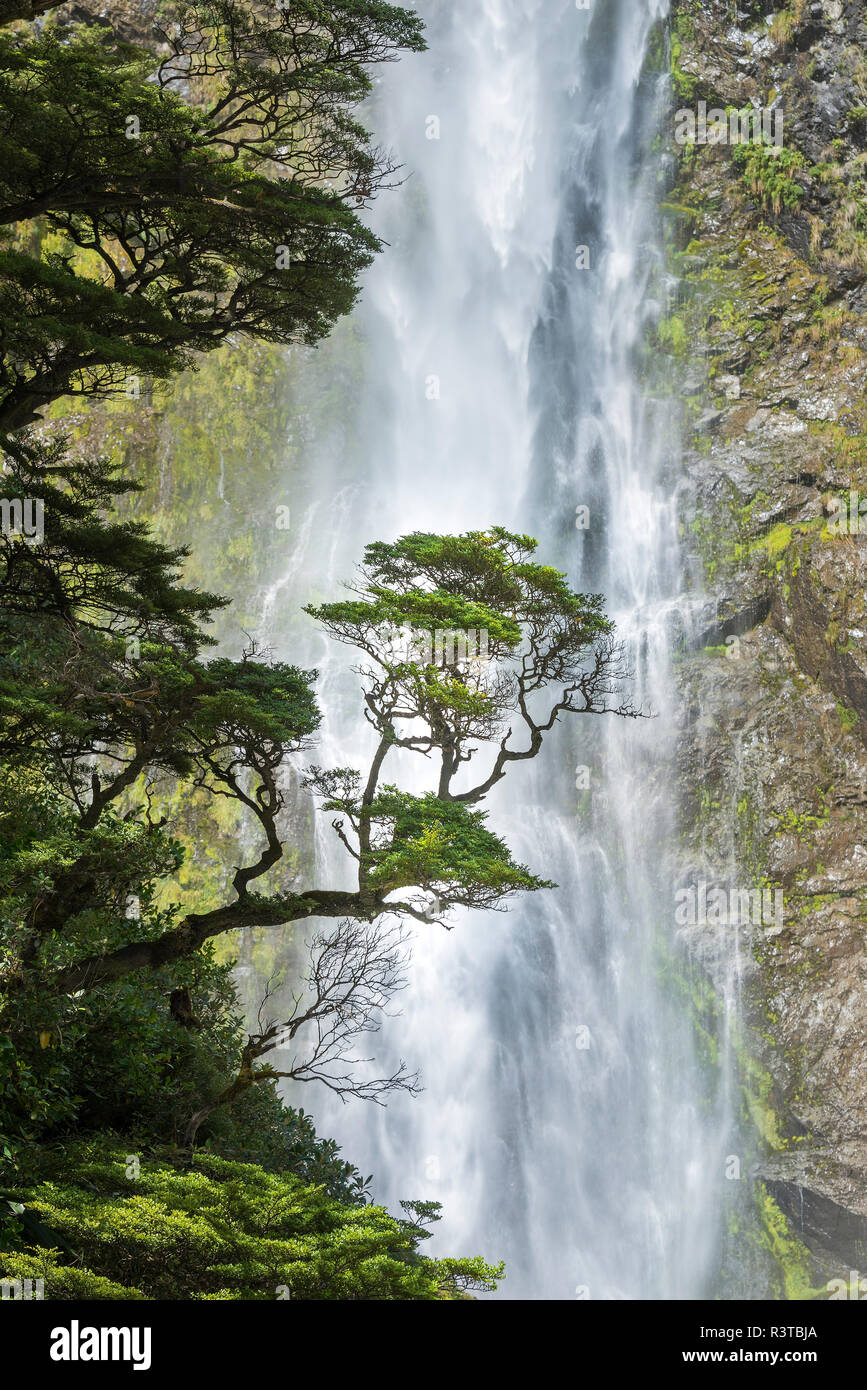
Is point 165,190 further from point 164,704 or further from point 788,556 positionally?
point 788,556

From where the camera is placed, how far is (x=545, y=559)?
2134 cm

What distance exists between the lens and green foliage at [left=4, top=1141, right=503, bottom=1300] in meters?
4.17

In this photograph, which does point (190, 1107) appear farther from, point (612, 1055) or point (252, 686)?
point (612, 1055)

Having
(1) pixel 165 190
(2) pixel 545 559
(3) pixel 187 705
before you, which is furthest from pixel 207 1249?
(2) pixel 545 559

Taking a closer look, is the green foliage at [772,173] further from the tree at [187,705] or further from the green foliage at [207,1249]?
the green foliage at [207,1249]

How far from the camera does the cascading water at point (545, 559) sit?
16812 millimetres

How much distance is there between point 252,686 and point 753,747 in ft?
40.8

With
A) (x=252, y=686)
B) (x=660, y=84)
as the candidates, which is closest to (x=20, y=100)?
(x=252, y=686)

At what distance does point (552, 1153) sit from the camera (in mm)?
16891

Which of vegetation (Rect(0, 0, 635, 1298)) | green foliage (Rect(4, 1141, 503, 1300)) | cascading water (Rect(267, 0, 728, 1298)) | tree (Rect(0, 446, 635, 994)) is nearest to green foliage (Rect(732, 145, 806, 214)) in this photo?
cascading water (Rect(267, 0, 728, 1298))

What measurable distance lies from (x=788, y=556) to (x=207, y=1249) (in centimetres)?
1717

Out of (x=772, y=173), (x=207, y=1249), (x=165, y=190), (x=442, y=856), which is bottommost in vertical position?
(x=207, y=1249)

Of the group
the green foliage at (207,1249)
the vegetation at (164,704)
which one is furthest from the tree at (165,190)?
the green foliage at (207,1249)

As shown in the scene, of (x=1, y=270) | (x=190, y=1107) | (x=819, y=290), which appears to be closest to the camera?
(x=1, y=270)
